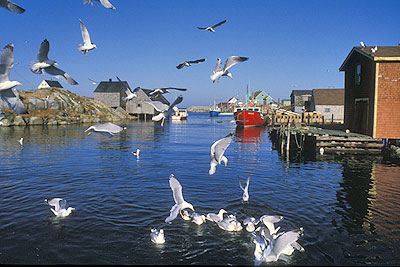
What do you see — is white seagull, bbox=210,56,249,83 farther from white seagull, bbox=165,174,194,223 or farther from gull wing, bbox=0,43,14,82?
gull wing, bbox=0,43,14,82

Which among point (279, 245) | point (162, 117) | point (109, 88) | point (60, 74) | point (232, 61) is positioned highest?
point (109, 88)

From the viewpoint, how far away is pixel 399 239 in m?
8.80

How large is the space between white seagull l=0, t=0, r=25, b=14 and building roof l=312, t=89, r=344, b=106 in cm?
6396

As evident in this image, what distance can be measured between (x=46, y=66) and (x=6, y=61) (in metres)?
0.87

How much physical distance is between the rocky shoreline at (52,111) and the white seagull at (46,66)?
51057 millimetres

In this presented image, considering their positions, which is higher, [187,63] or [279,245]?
[187,63]

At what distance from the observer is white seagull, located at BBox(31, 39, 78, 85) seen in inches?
276

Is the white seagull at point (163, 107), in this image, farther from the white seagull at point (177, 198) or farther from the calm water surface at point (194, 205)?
the calm water surface at point (194, 205)

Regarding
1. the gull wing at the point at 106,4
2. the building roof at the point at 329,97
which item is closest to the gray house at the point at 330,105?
the building roof at the point at 329,97

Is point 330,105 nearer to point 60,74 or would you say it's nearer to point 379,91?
point 379,91

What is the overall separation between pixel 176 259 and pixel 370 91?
861 inches

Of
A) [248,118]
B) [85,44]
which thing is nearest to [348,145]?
[85,44]

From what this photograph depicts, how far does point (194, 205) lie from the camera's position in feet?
38.9

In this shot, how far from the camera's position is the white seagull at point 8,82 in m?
6.23
